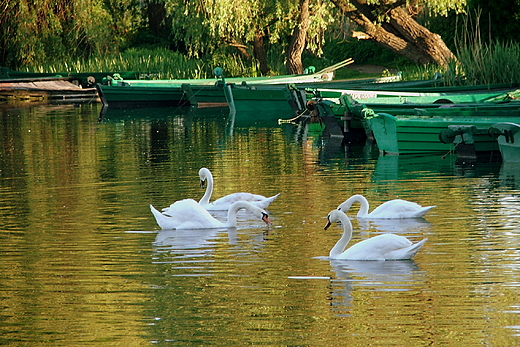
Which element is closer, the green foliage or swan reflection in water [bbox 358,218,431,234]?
swan reflection in water [bbox 358,218,431,234]

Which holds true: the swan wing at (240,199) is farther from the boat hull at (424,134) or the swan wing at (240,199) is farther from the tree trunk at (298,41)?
the tree trunk at (298,41)

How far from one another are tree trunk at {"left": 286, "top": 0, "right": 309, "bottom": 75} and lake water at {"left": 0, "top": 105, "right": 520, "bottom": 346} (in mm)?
17557

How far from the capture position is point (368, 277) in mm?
9227

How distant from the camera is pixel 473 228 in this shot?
1131cm

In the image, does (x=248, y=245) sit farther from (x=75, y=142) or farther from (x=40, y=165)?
(x=75, y=142)

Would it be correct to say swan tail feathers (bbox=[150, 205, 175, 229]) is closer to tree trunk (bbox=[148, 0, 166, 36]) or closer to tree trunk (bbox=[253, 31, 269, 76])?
tree trunk (bbox=[253, 31, 269, 76])

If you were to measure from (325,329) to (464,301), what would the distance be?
1.34m

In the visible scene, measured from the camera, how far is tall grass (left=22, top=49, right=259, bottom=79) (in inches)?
1620

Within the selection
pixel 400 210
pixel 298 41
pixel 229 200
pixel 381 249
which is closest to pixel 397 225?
pixel 400 210

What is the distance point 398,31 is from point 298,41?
506 cm

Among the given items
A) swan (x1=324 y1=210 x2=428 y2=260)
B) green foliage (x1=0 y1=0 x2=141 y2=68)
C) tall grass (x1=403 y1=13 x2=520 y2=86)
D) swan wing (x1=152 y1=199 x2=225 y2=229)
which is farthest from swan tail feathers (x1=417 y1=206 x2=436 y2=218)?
green foliage (x1=0 y1=0 x2=141 y2=68)

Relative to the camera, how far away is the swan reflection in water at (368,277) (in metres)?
8.52

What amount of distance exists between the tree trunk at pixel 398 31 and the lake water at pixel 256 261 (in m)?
14.7

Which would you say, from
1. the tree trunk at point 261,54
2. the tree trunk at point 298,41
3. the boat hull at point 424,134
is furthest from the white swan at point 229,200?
the tree trunk at point 261,54
